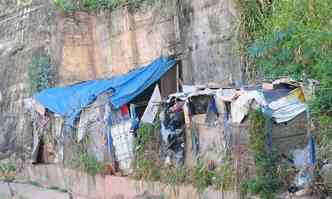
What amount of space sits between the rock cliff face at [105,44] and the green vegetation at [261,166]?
2.84 m

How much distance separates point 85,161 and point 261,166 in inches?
194

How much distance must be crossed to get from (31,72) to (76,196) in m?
5.25

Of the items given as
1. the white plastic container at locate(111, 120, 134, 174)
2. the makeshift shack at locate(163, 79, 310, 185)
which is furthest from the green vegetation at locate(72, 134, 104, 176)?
the makeshift shack at locate(163, 79, 310, 185)

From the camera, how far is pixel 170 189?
858cm

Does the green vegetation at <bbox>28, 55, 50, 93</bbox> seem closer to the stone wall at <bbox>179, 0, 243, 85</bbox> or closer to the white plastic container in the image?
the white plastic container

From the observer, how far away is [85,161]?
10.8 meters

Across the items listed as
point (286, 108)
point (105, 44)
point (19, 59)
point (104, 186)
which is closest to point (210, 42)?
point (286, 108)

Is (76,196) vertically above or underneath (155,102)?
underneath

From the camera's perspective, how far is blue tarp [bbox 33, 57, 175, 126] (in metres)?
11.1

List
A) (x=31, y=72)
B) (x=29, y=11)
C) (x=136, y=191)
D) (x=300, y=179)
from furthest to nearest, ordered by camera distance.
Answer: (x=29, y=11) → (x=31, y=72) → (x=136, y=191) → (x=300, y=179)

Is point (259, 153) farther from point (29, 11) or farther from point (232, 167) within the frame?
point (29, 11)

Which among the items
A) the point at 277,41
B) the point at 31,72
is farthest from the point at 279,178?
the point at 31,72

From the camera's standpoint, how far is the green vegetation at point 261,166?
6863mm

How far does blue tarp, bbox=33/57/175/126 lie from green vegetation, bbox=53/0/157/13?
1.71 m
